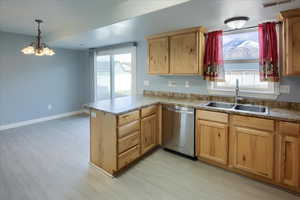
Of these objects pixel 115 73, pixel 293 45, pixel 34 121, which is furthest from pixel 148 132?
pixel 34 121

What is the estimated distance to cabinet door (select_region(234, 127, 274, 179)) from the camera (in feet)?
7.11

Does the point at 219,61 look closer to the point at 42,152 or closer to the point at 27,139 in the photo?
the point at 42,152

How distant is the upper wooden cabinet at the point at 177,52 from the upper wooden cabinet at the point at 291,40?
1.17 metres

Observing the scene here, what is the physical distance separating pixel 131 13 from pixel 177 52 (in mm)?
1152

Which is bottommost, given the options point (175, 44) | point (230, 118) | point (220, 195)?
point (220, 195)

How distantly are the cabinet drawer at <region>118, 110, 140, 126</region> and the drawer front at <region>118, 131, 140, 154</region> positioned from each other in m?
0.23

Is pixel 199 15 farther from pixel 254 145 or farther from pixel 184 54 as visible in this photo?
pixel 254 145

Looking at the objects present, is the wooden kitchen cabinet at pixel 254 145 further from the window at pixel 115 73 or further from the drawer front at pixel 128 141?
the window at pixel 115 73

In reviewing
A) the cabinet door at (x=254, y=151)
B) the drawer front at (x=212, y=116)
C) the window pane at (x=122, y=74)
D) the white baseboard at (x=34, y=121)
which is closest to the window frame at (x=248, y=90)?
the drawer front at (x=212, y=116)

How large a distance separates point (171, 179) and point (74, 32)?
3317 mm

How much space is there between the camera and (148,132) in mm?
3016

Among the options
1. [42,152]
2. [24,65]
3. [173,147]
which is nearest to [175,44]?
[173,147]

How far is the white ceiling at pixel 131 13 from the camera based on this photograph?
2.09 m

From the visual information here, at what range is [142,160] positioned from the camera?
2.88 metres
